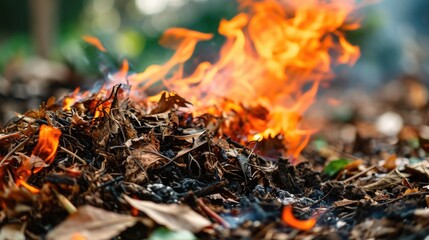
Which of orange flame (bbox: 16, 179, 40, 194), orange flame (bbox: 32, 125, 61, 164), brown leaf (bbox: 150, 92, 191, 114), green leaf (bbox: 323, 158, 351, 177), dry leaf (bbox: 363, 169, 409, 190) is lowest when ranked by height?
dry leaf (bbox: 363, 169, 409, 190)

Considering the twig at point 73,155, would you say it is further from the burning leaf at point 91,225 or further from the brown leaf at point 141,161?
the burning leaf at point 91,225

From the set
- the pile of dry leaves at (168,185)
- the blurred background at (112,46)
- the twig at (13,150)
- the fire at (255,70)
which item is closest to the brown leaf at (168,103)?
the pile of dry leaves at (168,185)

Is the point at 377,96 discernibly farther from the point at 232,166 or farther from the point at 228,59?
the point at 232,166

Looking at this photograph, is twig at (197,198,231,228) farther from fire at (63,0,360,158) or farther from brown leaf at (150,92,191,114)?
brown leaf at (150,92,191,114)

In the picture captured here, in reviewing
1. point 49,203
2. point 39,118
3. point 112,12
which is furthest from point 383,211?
point 112,12

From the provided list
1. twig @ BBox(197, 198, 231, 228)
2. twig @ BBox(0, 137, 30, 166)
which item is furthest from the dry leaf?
twig @ BBox(0, 137, 30, 166)
